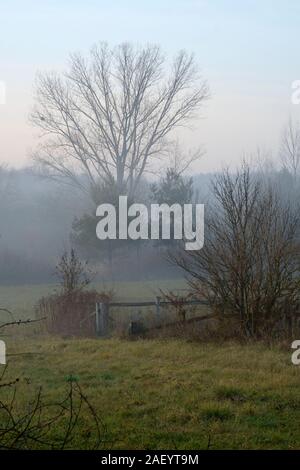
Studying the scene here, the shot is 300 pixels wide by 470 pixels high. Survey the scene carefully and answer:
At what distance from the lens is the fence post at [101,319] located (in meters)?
16.6

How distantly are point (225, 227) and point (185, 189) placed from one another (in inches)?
1236

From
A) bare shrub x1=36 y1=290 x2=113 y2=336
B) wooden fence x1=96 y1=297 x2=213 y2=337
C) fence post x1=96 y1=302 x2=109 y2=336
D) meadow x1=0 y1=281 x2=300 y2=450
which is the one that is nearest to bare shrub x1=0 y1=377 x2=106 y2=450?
meadow x1=0 y1=281 x2=300 y2=450

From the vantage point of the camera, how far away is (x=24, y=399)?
28.3 feet

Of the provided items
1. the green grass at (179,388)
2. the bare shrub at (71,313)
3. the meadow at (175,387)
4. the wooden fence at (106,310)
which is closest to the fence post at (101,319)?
the wooden fence at (106,310)

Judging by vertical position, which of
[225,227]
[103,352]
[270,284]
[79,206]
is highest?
[79,206]

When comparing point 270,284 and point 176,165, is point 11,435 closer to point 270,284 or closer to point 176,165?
point 270,284

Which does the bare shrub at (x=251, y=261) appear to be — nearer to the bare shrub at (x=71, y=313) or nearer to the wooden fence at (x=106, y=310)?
the wooden fence at (x=106, y=310)

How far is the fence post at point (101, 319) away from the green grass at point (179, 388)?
2.28 m

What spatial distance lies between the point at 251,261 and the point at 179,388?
5.89 meters

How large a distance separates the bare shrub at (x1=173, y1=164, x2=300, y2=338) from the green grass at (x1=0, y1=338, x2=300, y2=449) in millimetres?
1207

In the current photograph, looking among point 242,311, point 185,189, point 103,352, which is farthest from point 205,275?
point 185,189

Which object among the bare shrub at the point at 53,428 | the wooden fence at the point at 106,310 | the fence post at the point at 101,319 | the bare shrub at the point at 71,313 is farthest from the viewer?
the bare shrub at the point at 71,313

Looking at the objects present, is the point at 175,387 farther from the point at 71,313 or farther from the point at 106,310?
the point at 71,313

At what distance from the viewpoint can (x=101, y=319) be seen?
54.7 ft
